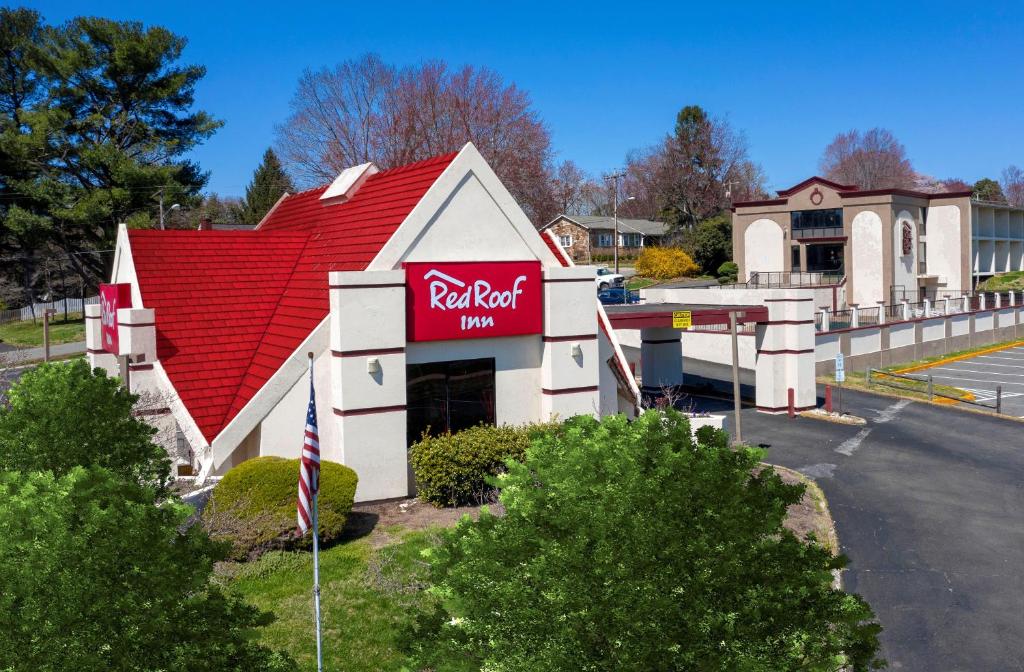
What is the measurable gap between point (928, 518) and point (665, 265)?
60.0 m

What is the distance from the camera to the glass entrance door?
19719mm

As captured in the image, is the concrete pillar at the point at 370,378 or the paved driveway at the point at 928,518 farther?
the concrete pillar at the point at 370,378

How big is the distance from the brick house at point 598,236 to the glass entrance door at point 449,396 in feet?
241

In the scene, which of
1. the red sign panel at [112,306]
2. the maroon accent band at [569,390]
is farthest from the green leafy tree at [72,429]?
the maroon accent band at [569,390]

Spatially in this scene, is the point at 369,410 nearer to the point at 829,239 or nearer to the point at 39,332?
the point at 39,332

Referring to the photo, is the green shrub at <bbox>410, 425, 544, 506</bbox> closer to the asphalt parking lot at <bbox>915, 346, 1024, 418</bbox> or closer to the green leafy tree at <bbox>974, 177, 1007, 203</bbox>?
the asphalt parking lot at <bbox>915, 346, 1024, 418</bbox>

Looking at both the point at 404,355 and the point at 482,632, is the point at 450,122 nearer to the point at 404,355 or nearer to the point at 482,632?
the point at 404,355

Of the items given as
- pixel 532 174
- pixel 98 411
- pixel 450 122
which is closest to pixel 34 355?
pixel 450 122

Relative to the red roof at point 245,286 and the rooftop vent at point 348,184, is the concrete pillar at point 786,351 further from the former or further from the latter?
the red roof at point 245,286

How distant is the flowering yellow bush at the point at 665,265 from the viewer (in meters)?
A: 79.4

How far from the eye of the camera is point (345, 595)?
13.9 m

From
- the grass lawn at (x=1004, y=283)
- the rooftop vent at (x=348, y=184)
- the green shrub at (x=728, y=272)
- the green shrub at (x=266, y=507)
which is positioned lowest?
the green shrub at (x=266, y=507)

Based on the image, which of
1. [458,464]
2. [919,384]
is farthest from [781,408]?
[458,464]

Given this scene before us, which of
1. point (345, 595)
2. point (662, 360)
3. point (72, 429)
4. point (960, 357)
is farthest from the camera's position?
point (960, 357)
